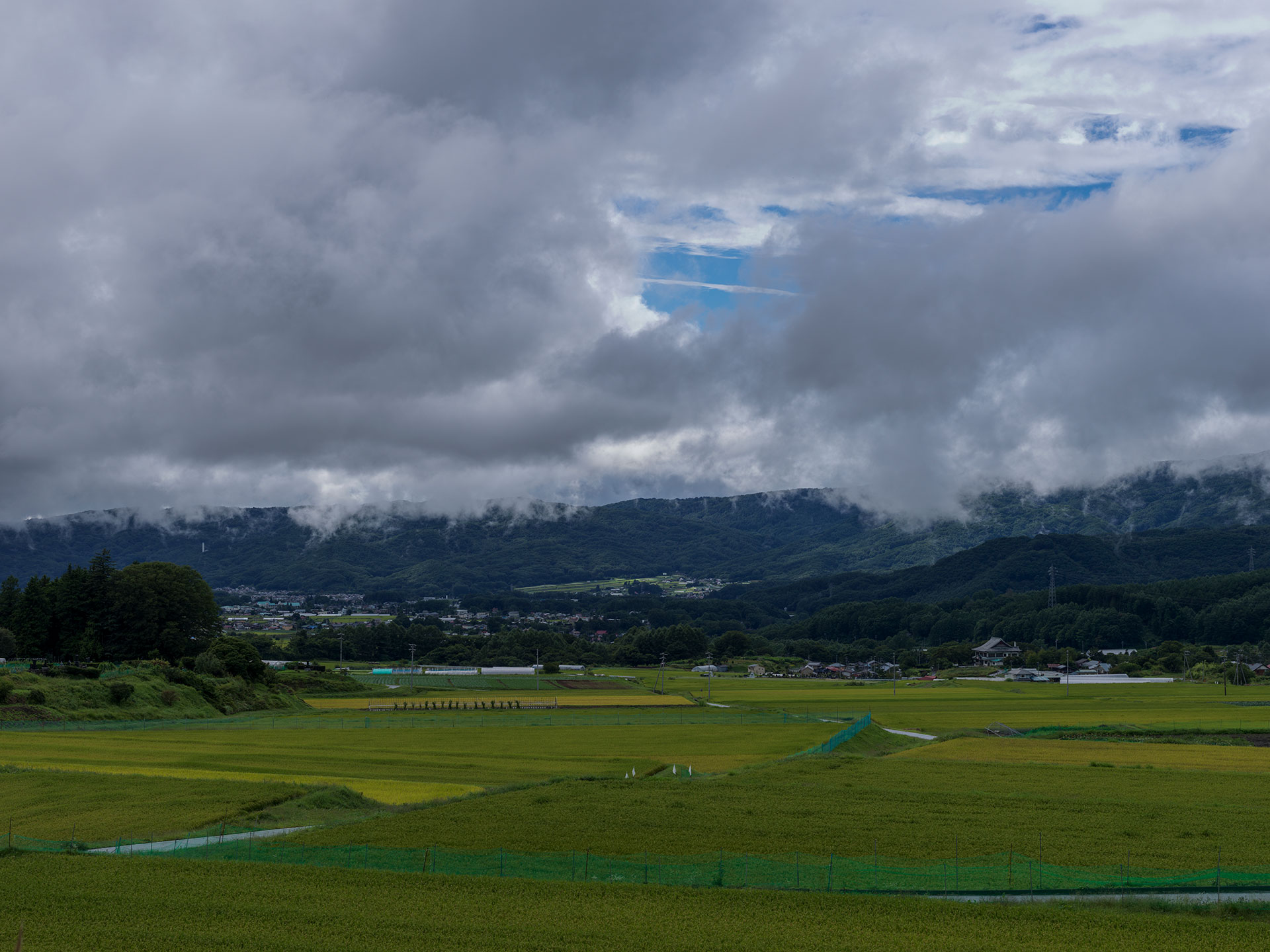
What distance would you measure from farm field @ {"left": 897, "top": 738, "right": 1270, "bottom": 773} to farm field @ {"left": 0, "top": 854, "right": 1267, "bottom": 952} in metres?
29.0

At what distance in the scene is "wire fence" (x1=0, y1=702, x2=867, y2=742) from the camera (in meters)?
71.2

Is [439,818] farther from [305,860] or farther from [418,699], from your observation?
[418,699]

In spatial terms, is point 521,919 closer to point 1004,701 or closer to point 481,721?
point 481,721

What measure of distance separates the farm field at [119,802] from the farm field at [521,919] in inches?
323

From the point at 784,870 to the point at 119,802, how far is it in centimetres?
2633

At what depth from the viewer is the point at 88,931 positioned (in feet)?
73.9

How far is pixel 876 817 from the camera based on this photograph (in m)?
35.0

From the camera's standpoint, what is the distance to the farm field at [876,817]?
3066 centimetres

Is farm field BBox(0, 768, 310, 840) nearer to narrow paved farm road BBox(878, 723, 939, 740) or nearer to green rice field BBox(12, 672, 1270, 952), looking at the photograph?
green rice field BBox(12, 672, 1270, 952)

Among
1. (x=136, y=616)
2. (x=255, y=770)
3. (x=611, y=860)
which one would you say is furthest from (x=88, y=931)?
(x=136, y=616)

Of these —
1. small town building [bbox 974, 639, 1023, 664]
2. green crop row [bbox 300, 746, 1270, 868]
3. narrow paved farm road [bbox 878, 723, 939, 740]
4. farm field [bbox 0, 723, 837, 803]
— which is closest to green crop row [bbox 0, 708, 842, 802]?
farm field [bbox 0, 723, 837, 803]

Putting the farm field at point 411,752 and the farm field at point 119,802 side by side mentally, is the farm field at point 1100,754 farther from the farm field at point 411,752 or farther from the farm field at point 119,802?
the farm field at point 119,802

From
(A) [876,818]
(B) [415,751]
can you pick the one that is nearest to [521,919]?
(A) [876,818]

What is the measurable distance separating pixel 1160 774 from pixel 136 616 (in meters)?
97.3
